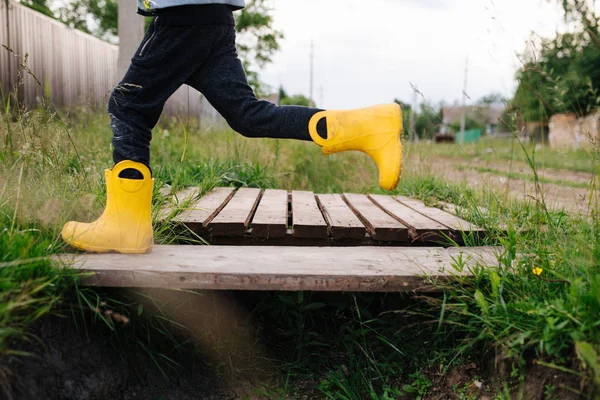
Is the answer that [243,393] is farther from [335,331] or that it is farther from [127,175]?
[127,175]

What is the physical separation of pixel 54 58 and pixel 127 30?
5.70 m

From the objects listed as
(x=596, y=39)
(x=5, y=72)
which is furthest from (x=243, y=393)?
(x=5, y=72)

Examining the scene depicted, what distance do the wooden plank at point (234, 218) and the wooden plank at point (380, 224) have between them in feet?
1.72

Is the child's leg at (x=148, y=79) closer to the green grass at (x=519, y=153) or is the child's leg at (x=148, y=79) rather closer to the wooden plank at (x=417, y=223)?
the wooden plank at (x=417, y=223)

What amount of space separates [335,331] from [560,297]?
95cm

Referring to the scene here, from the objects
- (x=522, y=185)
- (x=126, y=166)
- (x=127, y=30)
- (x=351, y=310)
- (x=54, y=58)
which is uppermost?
(x=54, y=58)

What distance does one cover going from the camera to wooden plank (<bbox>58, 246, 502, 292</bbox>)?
149 centimetres

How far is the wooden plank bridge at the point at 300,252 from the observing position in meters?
1.52

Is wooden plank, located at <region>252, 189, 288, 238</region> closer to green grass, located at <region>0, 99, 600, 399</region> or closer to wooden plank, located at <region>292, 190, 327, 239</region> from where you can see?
wooden plank, located at <region>292, 190, 327, 239</region>

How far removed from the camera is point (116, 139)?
5.76 feet

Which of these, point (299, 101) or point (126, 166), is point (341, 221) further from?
point (299, 101)

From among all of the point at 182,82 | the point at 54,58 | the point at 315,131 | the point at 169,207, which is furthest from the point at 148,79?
the point at 54,58

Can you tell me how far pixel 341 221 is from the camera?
7.22ft

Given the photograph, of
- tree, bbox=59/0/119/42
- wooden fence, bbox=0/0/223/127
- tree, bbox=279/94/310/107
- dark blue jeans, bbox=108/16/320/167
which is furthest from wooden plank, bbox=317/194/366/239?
tree, bbox=59/0/119/42
